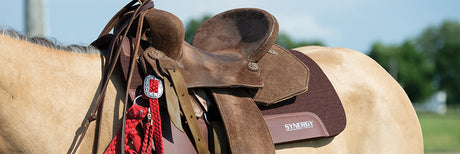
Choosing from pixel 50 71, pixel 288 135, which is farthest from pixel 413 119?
pixel 50 71

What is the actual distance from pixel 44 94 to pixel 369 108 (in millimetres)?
1886

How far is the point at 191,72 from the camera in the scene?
1.97 m

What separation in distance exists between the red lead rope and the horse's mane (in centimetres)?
33

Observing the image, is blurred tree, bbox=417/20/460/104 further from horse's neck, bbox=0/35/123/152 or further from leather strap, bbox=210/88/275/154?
horse's neck, bbox=0/35/123/152

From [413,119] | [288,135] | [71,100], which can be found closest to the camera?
[71,100]

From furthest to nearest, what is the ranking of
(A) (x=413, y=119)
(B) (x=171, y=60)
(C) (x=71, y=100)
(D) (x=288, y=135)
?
(A) (x=413, y=119) → (D) (x=288, y=135) → (B) (x=171, y=60) → (C) (x=71, y=100)

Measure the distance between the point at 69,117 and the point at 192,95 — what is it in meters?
0.54

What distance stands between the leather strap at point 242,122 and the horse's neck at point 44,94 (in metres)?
0.48

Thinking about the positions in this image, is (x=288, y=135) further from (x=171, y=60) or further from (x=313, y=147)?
(x=171, y=60)

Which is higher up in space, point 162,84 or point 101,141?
point 162,84

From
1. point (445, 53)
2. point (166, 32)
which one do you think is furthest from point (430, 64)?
point (166, 32)

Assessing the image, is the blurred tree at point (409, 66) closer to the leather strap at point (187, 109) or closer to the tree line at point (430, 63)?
the tree line at point (430, 63)

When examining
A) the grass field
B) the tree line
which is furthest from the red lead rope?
the tree line

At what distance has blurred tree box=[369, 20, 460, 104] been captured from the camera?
54.3 m
